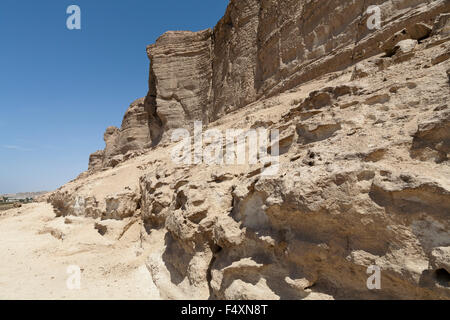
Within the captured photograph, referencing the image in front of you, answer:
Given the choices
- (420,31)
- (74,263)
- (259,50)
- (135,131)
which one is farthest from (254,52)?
(135,131)

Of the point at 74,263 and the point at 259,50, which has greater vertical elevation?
the point at 259,50

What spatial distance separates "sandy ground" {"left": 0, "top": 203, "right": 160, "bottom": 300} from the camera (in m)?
4.04

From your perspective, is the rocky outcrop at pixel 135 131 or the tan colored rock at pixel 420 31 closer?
the tan colored rock at pixel 420 31

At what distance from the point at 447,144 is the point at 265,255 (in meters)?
2.34

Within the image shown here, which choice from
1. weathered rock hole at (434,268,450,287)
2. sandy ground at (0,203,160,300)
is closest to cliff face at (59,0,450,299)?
weathered rock hole at (434,268,450,287)

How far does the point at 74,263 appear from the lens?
5344 mm

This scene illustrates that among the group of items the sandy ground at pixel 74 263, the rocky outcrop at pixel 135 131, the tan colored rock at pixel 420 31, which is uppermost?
the rocky outcrop at pixel 135 131

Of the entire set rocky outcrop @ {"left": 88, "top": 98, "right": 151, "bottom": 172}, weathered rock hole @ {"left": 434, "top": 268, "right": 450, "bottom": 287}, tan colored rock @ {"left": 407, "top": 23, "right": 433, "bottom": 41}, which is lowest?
weathered rock hole @ {"left": 434, "top": 268, "right": 450, "bottom": 287}

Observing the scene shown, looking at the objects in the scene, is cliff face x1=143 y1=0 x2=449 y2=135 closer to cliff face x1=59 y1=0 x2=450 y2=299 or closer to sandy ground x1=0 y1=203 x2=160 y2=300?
cliff face x1=59 y1=0 x2=450 y2=299

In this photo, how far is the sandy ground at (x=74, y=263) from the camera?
13.3ft

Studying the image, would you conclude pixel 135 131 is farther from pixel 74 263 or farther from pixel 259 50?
pixel 74 263

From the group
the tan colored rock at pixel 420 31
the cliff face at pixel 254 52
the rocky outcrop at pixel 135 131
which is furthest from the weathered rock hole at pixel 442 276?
the rocky outcrop at pixel 135 131

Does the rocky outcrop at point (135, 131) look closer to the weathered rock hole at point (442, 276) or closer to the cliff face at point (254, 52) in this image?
the cliff face at point (254, 52)
